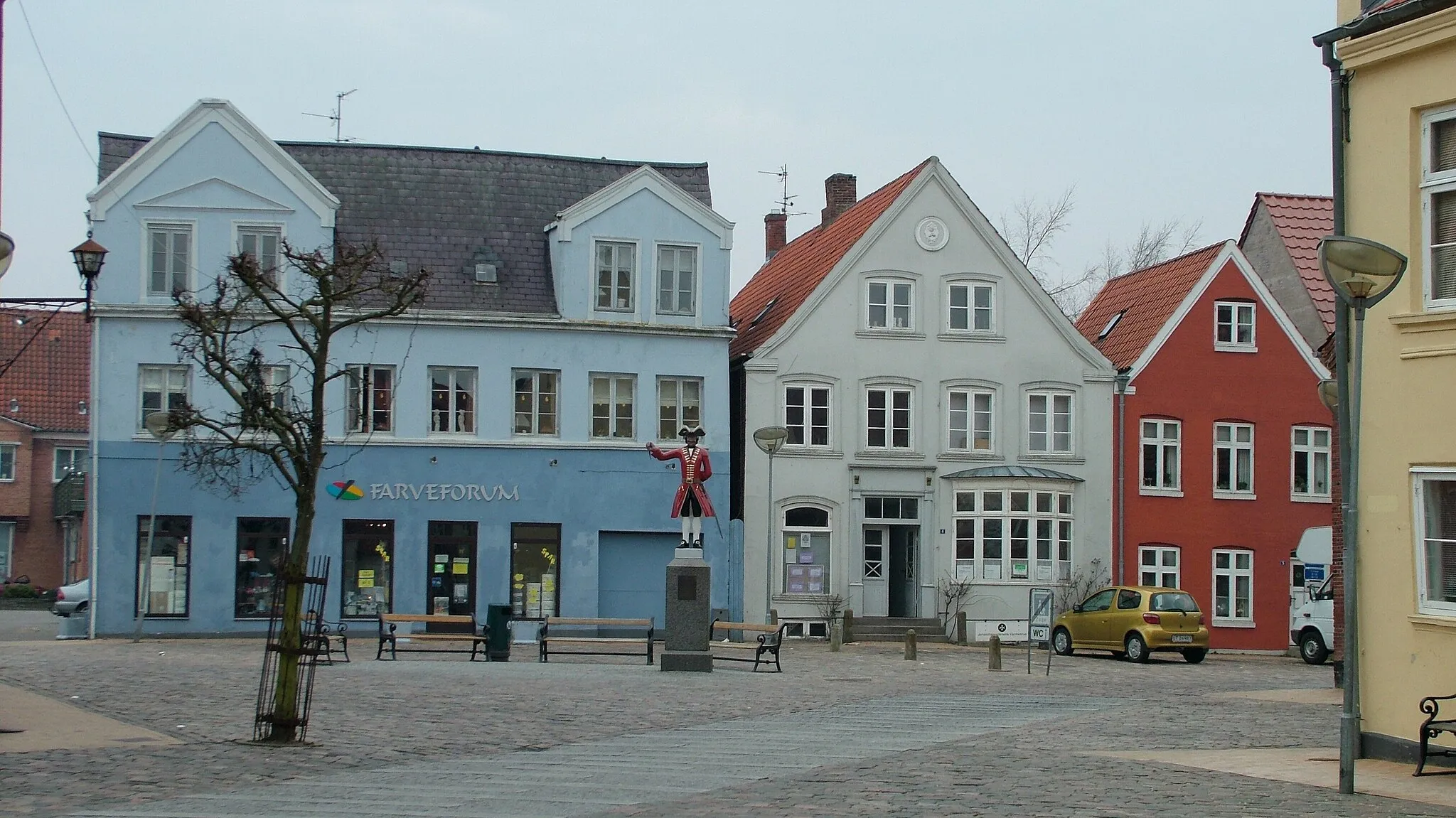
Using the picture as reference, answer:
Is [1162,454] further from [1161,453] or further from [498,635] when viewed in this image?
[498,635]

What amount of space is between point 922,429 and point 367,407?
44.1 ft

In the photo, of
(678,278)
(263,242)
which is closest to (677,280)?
(678,278)

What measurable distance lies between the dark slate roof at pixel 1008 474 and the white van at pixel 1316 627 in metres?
6.66

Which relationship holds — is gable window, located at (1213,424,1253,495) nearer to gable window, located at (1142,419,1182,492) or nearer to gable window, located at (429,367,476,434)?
gable window, located at (1142,419,1182,492)

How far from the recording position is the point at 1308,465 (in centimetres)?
4328

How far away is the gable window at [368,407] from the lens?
37.5 meters

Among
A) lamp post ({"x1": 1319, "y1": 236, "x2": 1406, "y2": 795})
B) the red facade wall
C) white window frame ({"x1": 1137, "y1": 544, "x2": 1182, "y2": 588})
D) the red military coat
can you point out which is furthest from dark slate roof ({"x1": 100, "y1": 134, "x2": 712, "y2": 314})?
lamp post ({"x1": 1319, "y1": 236, "x2": 1406, "y2": 795})

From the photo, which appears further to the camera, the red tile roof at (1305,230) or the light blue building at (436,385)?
the red tile roof at (1305,230)

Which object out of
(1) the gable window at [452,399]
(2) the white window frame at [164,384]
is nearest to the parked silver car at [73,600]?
(2) the white window frame at [164,384]

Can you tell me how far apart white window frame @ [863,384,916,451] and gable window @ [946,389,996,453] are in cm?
100

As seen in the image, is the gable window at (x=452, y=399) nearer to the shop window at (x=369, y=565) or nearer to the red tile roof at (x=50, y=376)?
the shop window at (x=369, y=565)

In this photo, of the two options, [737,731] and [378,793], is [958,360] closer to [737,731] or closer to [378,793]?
[737,731]

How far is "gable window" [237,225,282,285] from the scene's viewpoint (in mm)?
37031

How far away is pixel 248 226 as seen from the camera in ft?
122
